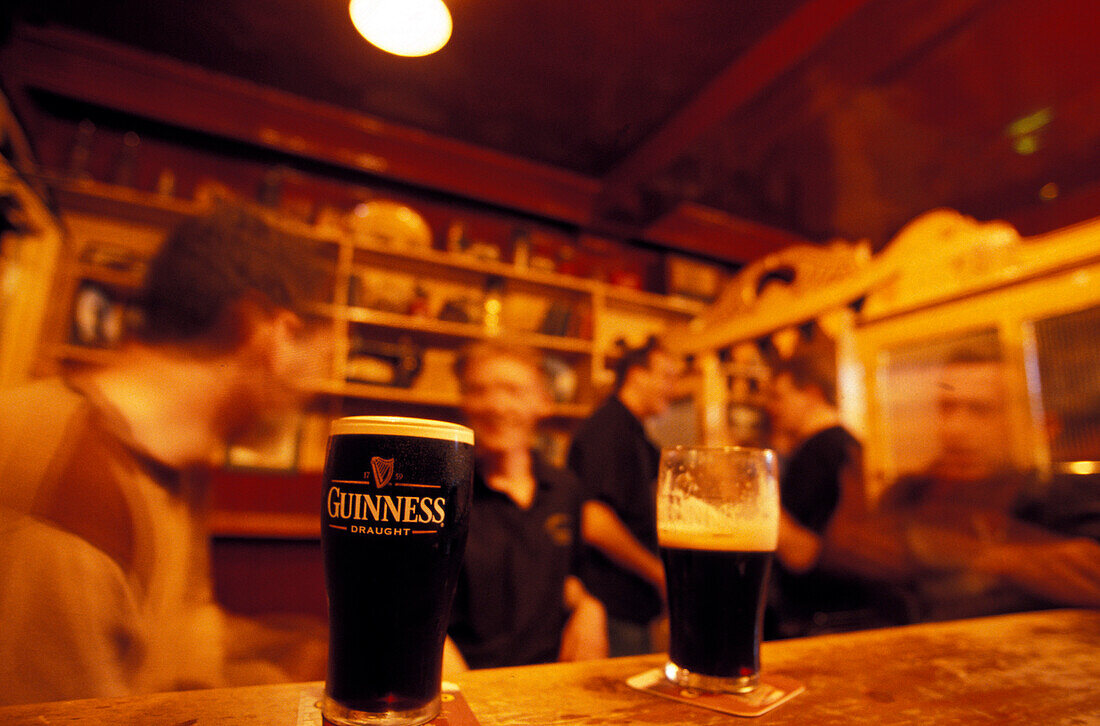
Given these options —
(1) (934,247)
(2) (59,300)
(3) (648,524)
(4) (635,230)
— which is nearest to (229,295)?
(3) (648,524)

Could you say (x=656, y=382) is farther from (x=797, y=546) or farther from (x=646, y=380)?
(x=797, y=546)

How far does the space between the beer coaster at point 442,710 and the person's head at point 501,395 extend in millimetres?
1147

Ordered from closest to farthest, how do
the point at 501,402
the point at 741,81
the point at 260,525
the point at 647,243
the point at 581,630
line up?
the point at 581,630, the point at 501,402, the point at 741,81, the point at 260,525, the point at 647,243

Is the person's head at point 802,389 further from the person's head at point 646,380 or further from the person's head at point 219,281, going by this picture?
the person's head at point 219,281

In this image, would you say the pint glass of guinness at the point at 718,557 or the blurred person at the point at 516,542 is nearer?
the pint glass of guinness at the point at 718,557

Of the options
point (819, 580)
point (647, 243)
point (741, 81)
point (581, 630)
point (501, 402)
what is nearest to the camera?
point (581, 630)

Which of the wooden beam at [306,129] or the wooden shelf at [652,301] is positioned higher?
the wooden beam at [306,129]

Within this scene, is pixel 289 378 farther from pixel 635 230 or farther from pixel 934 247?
pixel 635 230

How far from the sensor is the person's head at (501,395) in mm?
1712

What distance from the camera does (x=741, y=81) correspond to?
2.73 meters

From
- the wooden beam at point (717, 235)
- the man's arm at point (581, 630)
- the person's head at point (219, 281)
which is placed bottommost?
the man's arm at point (581, 630)

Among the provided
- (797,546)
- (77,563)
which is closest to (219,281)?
(77,563)

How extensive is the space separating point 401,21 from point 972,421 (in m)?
2.07

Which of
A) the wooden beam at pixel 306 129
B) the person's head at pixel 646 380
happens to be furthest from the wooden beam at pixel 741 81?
the person's head at pixel 646 380
